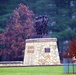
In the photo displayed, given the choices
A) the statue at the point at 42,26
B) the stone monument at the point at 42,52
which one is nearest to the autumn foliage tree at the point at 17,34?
the statue at the point at 42,26

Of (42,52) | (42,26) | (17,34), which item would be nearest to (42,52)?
(42,52)

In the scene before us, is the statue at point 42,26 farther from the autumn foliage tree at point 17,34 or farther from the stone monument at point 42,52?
the autumn foliage tree at point 17,34

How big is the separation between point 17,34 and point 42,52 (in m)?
9.66

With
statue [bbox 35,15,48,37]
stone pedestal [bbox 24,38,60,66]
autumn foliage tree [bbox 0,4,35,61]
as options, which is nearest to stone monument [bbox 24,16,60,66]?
stone pedestal [bbox 24,38,60,66]

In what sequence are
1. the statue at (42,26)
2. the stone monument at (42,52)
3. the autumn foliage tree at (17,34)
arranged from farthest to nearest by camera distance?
the autumn foliage tree at (17,34)
the statue at (42,26)
the stone monument at (42,52)

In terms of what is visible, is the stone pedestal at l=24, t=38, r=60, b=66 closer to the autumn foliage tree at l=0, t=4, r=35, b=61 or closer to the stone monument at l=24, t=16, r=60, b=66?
the stone monument at l=24, t=16, r=60, b=66

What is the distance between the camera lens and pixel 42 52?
2978 centimetres

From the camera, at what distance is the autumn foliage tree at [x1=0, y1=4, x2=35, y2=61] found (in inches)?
A: 1505

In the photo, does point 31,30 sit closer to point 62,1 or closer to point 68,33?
point 68,33

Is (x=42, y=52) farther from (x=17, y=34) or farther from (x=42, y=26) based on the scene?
(x=17, y=34)

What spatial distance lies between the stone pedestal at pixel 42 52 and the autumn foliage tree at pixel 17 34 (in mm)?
7882

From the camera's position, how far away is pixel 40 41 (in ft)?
98.4

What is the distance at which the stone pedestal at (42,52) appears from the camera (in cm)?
2966

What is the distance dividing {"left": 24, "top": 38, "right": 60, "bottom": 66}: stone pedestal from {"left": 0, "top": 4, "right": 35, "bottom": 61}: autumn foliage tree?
7.88 m
